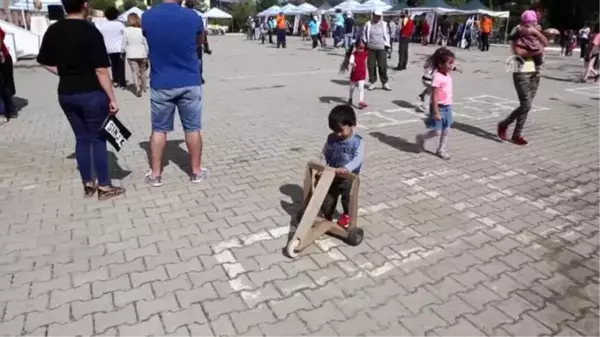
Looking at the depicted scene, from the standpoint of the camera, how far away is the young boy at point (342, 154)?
11.3 feet

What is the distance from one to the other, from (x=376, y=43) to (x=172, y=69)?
6.85 metres

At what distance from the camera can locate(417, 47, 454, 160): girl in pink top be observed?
5.36 m

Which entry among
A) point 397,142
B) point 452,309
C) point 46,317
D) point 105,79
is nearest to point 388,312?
point 452,309

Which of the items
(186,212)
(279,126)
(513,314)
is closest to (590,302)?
(513,314)

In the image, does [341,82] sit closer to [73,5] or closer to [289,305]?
[73,5]

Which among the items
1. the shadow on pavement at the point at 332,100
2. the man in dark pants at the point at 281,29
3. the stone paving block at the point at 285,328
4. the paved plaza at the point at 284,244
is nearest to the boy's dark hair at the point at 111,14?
the paved plaza at the point at 284,244

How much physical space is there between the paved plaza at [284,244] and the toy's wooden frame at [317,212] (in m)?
0.10

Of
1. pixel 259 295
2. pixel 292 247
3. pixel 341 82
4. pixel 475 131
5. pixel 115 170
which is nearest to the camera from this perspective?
pixel 259 295

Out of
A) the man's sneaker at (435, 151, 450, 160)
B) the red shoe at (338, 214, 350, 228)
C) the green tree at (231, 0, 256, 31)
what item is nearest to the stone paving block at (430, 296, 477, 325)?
Answer: the red shoe at (338, 214, 350, 228)

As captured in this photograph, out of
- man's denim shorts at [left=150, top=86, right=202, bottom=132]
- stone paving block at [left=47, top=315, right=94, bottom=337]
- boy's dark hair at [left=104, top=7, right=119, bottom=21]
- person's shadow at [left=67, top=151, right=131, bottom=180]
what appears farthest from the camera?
boy's dark hair at [left=104, top=7, right=119, bottom=21]

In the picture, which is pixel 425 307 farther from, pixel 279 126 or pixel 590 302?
pixel 279 126

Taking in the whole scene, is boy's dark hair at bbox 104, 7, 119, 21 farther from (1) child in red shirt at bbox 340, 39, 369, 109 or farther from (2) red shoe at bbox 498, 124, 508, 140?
(2) red shoe at bbox 498, 124, 508, 140

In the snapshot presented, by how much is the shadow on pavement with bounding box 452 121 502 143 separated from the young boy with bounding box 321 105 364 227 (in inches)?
148

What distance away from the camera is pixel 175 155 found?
5.66 metres
